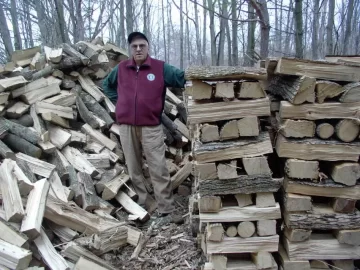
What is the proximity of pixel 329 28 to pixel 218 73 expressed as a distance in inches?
272

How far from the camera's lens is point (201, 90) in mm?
2828

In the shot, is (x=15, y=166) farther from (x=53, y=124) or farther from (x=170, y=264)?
(x=170, y=264)

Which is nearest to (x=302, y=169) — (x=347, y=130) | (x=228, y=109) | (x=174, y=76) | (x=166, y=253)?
(x=347, y=130)

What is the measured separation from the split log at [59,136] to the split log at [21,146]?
263mm

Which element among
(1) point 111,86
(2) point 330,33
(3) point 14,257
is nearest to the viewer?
(3) point 14,257

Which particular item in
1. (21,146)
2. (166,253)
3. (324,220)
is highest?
(21,146)

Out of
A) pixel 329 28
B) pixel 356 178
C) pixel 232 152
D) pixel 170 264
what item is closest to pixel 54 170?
pixel 170 264

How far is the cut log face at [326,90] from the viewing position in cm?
269

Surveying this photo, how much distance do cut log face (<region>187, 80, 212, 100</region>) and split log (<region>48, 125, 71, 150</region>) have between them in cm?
225

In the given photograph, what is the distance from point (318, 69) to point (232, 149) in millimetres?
892

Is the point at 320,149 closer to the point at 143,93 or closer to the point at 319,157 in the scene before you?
the point at 319,157

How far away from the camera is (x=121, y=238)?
141 inches

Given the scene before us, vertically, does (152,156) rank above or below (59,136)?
below

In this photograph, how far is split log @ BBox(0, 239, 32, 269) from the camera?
8.84 ft
